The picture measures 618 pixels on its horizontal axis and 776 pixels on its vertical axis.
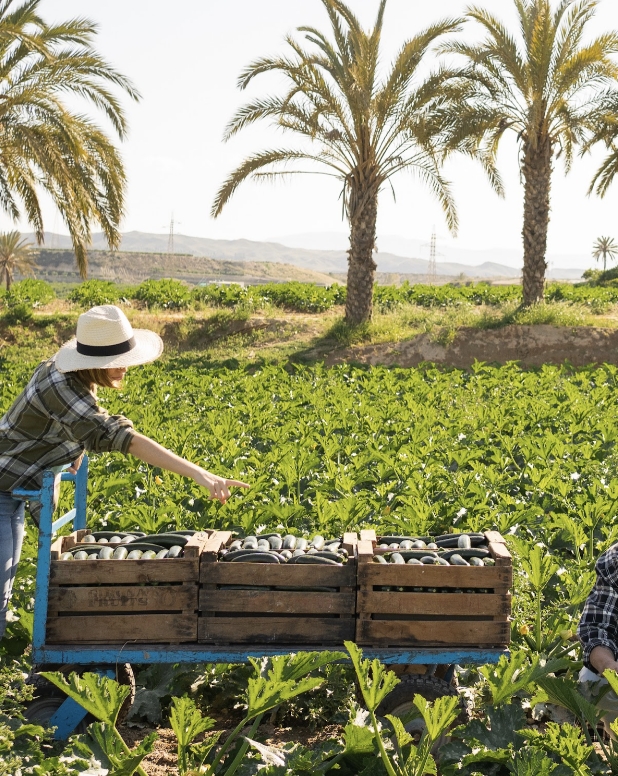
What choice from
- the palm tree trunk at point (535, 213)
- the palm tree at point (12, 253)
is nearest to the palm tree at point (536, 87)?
the palm tree trunk at point (535, 213)

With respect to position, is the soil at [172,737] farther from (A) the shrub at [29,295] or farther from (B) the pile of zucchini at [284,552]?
(A) the shrub at [29,295]

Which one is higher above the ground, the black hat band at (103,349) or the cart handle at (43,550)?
the black hat band at (103,349)

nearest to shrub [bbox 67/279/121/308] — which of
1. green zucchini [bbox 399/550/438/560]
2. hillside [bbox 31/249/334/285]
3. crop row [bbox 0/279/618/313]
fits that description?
crop row [bbox 0/279/618/313]

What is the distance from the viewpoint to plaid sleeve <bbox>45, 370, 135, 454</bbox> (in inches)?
148

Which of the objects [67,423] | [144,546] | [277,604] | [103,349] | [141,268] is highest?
[141,268]

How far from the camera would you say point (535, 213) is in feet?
68.6

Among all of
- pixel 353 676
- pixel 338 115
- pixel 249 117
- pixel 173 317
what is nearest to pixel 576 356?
pixel 338 115

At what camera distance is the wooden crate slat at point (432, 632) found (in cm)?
381

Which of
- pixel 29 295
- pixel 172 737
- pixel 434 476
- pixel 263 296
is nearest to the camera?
pixel 172 737

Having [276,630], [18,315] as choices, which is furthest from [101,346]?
[18,315]

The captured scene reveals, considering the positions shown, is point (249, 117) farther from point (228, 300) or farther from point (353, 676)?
point (353, 676)

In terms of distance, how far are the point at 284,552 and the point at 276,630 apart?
37 centimetres

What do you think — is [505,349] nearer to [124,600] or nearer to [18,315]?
[18,315]

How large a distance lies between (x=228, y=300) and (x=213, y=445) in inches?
703
